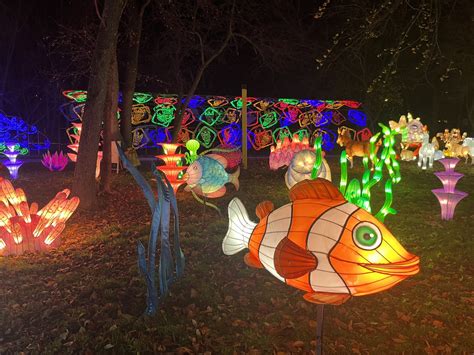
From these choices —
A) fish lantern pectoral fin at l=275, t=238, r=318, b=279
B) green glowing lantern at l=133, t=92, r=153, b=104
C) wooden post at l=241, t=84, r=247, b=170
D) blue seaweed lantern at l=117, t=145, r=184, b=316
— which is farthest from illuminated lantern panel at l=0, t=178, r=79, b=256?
green glowing lantern at l=133, t=92, r=153, b=104

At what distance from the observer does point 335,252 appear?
267 cm

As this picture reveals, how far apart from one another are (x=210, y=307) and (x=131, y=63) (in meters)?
12.1

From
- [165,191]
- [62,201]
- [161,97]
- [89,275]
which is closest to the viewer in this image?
[165,191]

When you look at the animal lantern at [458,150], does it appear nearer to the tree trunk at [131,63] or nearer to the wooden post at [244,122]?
the wooden post at [244,122]

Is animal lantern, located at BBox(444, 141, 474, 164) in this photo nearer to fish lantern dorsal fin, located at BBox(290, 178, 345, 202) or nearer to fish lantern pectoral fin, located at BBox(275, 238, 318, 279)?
fish lantern dorsal fin, located at BBox(290, 178, 345, 202)

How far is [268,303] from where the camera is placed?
15.1 feet

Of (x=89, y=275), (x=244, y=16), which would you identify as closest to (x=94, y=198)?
(x=89, y=275)

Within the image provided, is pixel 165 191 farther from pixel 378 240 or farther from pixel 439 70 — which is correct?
pixel 439 70

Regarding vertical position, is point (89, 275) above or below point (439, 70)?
below

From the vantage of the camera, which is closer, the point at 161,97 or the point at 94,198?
the point at 94,198

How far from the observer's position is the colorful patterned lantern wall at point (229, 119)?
65.7 feet

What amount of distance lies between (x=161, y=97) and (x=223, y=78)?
9.47 metres

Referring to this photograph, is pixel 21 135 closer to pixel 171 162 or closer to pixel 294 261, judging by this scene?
pixel 171 162

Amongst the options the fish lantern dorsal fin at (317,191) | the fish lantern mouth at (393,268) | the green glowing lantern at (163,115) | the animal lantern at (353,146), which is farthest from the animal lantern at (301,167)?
the green glowing lantern at (163,115)
